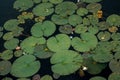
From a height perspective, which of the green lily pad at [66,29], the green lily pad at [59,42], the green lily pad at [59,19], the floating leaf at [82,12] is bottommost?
the green lily pad at [59,42]

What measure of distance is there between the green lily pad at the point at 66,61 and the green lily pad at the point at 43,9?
403mm

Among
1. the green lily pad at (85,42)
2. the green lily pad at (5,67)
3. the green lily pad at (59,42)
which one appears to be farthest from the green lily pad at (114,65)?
the green lily pad at (5,67)

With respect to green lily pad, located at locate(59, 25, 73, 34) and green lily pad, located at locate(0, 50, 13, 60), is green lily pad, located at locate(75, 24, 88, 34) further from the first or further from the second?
green lily pad, located at locate(0, 50, 13, 60)

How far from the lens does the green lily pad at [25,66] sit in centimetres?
158

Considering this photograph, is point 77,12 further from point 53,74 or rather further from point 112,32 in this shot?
point 53,74

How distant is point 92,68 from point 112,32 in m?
0.32

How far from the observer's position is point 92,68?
155 centimetres

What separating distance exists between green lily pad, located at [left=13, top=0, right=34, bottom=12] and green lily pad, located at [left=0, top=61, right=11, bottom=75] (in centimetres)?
51

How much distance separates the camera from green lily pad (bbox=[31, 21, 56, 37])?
5.83 ft

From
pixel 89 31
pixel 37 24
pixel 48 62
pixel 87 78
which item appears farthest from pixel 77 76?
pixel 37 24

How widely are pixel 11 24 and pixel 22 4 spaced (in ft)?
0.69

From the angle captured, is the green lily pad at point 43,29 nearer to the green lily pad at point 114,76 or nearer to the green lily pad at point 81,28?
the green lily pad at point 81,28

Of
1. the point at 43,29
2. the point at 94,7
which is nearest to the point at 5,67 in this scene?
the point at 43,29

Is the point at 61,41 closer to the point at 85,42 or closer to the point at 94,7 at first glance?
the point at 85,42
